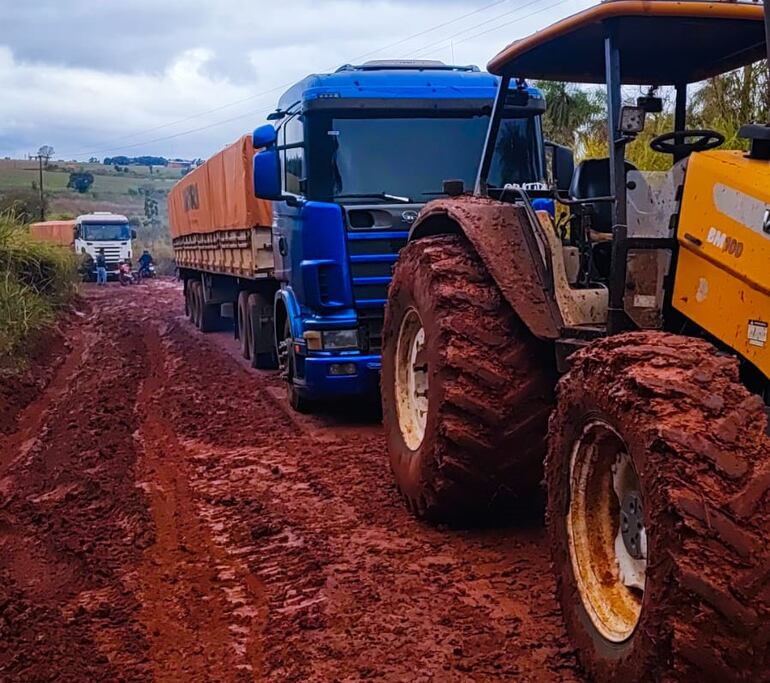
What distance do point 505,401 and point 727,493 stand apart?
191 centimetres

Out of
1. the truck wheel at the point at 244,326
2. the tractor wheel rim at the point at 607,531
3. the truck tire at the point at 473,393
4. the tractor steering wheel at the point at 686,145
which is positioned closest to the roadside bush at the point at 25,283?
the truck wheel at the point at 244,326

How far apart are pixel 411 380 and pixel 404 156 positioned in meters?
2.99

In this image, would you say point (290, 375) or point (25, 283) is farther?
point (25, 283)

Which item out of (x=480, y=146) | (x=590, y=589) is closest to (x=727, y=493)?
(x=590, y=589)

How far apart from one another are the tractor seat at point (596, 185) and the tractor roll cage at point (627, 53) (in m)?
0.41

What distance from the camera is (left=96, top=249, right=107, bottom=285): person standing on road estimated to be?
126 feet

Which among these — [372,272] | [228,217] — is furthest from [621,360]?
[228,217]

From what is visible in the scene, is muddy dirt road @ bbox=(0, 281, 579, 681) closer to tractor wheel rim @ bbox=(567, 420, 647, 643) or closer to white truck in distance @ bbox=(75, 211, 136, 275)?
tractor wheel rim @ bbox=(567, 420, 647, 643)

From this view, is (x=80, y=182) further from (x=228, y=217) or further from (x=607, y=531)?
(x=607, y=531)

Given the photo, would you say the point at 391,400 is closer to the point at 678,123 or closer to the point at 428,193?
the point at 678,123

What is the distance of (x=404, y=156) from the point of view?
8.27 meters

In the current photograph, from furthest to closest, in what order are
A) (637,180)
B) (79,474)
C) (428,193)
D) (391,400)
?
1. (428,193)
2. (79,474)
3. (391,400)
4. (637,180)

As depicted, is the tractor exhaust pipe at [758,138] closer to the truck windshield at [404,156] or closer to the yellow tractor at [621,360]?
the yellow tractor at [621,360]

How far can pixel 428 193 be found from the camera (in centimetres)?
826
